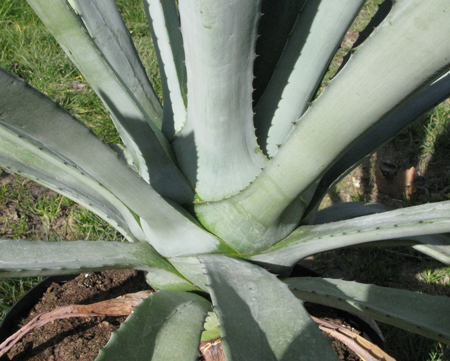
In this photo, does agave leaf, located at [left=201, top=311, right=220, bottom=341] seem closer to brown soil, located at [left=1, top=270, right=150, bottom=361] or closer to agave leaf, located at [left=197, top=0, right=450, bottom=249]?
agave leaf, located at [left=197, top=0, right=450, bottom=249]

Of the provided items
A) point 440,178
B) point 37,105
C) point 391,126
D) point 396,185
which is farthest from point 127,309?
point 440,178

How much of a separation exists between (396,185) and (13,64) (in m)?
2.15

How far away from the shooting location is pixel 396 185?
2.12 metres

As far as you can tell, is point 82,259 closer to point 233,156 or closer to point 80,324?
point 233,156

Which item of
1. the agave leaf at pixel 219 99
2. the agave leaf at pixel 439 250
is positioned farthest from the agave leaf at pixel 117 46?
the agave leaf at pixel 439 250

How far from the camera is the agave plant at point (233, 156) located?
24.0 inches

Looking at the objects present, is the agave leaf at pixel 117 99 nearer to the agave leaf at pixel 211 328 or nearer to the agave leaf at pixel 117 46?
the agave leaf at pixel 117 46

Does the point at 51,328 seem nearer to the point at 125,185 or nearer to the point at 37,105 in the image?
the point at 125,185

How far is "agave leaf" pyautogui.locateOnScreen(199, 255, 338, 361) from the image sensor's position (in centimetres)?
60

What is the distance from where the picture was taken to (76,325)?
1186 mm

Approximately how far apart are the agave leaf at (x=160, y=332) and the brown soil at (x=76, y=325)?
406mm

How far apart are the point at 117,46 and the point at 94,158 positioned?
1.14 feet

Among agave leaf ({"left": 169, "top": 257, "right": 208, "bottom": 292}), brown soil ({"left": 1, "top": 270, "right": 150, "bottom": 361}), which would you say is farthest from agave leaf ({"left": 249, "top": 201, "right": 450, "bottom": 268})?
brown soil ({"left": 1, "top": 270, "right": 150, "bottom": 361})

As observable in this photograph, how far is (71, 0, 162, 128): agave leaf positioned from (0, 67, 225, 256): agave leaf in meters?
0.23
